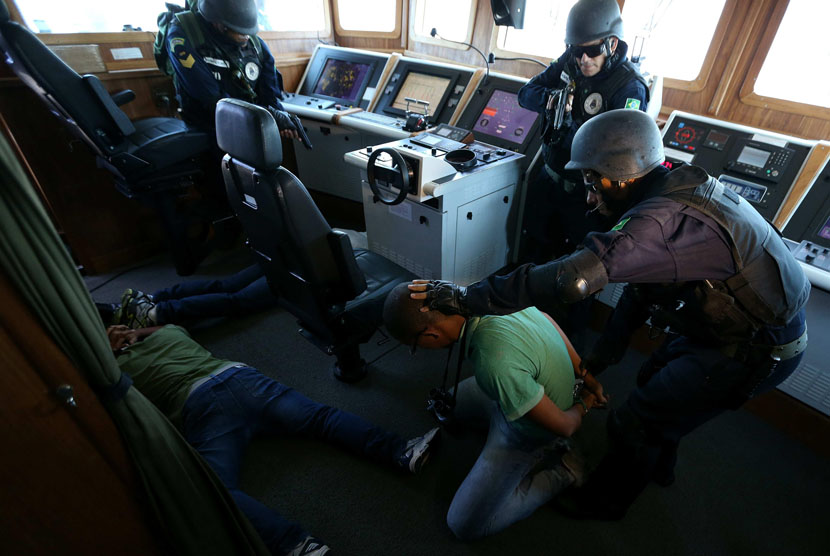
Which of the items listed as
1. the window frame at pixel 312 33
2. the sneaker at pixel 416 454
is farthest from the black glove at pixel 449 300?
the window frame at pixel 312 33

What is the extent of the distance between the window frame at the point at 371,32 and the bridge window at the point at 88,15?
1269 millimetres

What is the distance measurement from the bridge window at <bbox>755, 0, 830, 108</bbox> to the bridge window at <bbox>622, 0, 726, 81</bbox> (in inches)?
11.1

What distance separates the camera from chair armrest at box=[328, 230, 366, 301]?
1.52 metres

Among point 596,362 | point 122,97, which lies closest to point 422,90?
point 122,97

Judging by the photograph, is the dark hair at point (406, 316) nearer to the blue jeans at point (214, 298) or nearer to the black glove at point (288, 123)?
the blue jeans at point (214, 298)

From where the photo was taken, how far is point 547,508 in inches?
59.5

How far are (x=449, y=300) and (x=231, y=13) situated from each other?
82.9 inches

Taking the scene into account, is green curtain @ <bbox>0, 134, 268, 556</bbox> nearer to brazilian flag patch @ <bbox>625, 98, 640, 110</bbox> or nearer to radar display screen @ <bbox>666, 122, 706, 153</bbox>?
brazilian flag patch @ <bbox>625, 98, 640, 110</bbox>

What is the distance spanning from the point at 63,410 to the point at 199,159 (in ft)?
7.00

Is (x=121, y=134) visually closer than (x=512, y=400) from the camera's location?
No

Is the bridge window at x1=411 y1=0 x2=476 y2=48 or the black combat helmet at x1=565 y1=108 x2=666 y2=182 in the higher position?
the bridge window at x1=411 y1=0 x2=476 y2=48

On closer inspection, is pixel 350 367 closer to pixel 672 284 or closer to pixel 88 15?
pixel 672 284

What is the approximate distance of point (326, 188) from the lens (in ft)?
11.1

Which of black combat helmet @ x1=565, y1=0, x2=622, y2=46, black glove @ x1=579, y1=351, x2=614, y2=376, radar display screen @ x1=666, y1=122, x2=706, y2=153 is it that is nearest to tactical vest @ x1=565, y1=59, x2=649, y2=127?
black combat helmet @ x1=565, y1=0, x2=622, y2=46
